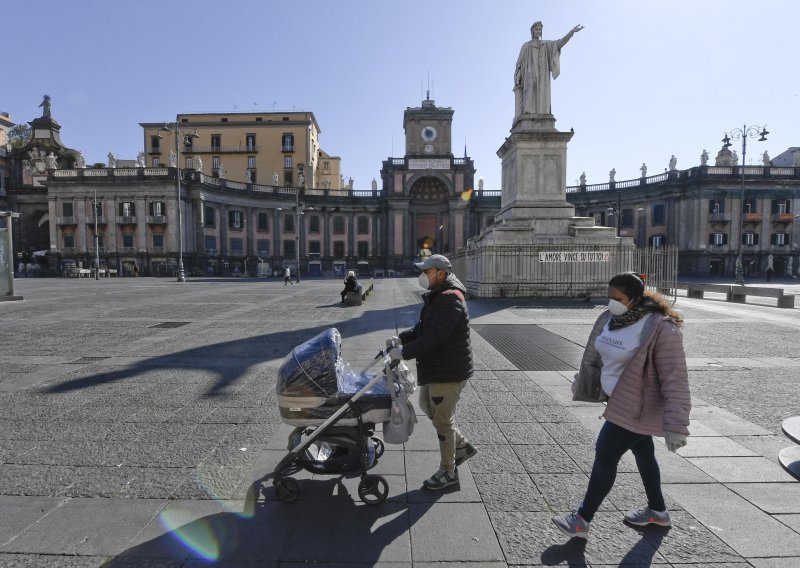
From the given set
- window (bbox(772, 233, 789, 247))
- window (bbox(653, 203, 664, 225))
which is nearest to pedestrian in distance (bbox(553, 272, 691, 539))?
window (bbox(653, 203, 664, 225))

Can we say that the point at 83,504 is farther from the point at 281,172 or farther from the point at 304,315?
the point at 281,172

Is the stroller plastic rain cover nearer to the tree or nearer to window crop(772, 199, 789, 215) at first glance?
window crop(772, 199, 789, 215)

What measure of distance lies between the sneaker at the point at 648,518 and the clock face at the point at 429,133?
2348 inches

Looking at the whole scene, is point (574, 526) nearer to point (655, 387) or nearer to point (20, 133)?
point (655, 387)

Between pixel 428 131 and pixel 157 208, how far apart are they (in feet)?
109

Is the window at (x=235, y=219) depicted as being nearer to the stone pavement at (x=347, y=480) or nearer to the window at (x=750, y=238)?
the stone pavement at (x=347, y=480)

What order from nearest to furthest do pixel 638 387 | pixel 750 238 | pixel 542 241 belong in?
pixel 638 387, pixel 542 241, pixel 750 238

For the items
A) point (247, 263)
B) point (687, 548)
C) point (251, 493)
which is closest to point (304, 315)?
point (251, 493)

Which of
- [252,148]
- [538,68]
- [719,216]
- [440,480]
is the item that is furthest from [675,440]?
[252,148]

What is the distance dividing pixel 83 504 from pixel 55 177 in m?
55.1

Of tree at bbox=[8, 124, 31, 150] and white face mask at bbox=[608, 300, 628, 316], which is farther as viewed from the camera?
tree at bbox=[8, 124, 31, 150]

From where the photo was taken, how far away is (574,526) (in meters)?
2.78

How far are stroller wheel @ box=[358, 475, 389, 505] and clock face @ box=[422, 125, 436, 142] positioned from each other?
5948 cm

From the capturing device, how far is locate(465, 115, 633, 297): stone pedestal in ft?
57.0
